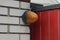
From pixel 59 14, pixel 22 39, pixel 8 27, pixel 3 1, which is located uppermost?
pixel 3 1

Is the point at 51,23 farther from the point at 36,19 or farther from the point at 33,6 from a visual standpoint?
the point at 33,6

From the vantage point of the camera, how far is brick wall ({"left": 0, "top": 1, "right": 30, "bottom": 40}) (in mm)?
1407

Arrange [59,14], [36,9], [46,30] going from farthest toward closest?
[36,9] → [46,30] → [59,14]

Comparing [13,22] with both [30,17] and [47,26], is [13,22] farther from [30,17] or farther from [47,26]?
[47,26]

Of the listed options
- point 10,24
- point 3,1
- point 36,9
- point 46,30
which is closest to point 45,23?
point 46,30

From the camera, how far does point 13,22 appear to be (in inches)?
57.1

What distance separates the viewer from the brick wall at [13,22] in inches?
55.4

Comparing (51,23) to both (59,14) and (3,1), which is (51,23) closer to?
(59,14)

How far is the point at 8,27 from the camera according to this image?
143cm

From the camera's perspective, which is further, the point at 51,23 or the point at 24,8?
the point at 24,8

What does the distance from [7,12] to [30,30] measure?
296 millimetres

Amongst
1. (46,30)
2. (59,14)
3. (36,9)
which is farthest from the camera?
(36,9)

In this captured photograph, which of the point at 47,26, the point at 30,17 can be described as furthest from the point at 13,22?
the point at 47,26

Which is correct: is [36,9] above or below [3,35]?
above
